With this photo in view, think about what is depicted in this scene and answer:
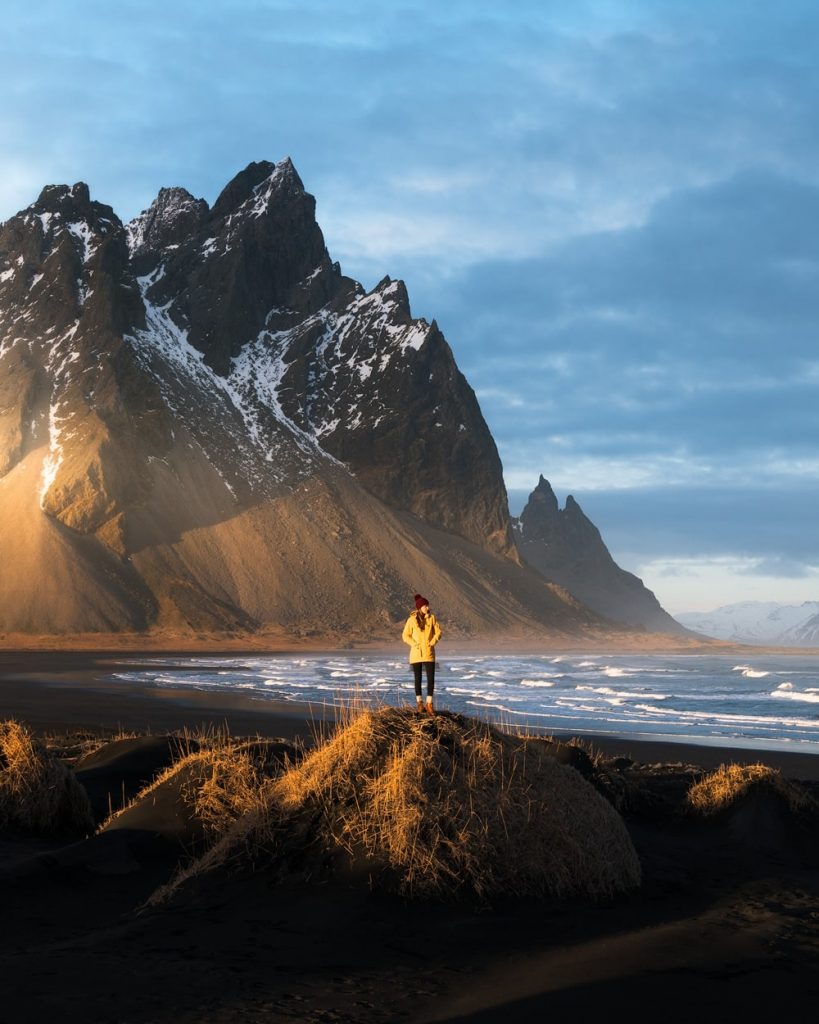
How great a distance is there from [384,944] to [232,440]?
11638cm

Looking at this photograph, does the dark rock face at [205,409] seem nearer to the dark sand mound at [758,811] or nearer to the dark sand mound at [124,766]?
the dark sand mound at [124,766]

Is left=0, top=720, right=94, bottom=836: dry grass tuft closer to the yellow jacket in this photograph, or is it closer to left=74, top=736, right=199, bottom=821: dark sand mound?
left=74, top=736, right=199, bottom=821: dark sand mound

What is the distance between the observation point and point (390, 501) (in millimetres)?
134125

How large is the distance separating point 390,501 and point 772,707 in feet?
328

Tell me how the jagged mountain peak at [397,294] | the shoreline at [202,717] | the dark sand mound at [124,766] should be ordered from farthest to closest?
the jagged mountain peak at [397,294], the shoreline at [202,717], the dark sand mound at [124,766]

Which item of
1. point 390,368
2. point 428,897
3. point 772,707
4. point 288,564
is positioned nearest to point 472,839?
point 428,897

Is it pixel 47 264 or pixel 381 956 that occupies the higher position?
pixel 47 264

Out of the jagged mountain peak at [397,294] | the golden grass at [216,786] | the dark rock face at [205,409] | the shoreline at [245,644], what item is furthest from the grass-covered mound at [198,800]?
the jagged mountain peak at [397,294]

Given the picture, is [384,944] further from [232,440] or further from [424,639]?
[232,440]

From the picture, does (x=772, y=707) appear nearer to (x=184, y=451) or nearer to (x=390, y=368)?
(x=184, y=451)

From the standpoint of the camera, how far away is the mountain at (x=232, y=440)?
3922 inches

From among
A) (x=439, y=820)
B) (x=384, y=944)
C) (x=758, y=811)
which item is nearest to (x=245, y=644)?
(x=758, y=811)

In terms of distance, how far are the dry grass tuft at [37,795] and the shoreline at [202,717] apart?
3579 millimetres

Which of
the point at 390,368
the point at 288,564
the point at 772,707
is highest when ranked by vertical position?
the point at 390,368
